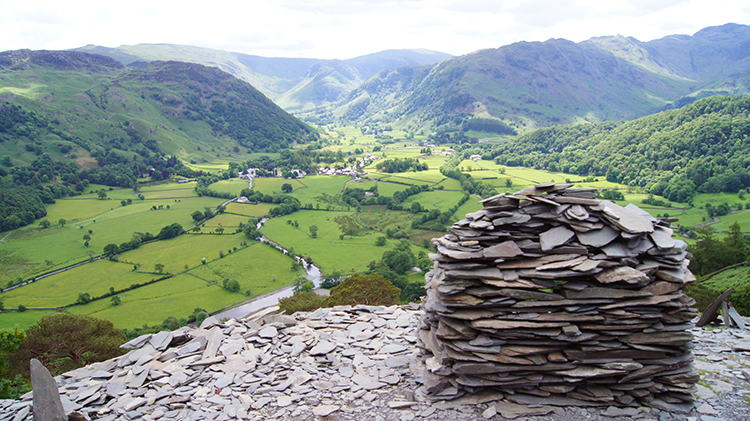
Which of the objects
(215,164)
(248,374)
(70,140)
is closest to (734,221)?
(248,374)

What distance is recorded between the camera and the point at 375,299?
28562mm

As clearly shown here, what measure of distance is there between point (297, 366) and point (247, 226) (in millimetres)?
76637

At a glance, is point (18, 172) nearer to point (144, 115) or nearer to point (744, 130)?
point (144, 115)

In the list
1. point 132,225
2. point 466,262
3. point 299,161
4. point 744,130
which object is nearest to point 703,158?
point 744,130

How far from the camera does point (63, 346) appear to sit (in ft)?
68.6

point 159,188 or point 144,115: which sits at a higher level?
point 144,115

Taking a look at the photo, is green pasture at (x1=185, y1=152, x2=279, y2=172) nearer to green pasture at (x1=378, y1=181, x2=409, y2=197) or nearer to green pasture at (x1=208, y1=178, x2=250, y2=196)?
green pasture at (x1=208, y1=178, x2=250, y2=196)

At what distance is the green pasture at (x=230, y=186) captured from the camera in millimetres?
126000

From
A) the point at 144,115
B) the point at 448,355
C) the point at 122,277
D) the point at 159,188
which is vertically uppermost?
the point at 144,115

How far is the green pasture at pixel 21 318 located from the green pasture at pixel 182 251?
17077 mm

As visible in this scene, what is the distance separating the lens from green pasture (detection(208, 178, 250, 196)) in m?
126

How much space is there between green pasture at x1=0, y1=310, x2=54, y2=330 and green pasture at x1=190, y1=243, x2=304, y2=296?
21.8 metres

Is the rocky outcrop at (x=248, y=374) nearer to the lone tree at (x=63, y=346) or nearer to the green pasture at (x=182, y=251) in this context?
the lone tree at (x=63, y=346)

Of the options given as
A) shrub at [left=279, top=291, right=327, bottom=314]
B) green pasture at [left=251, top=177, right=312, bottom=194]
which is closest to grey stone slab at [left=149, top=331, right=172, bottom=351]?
shrub at [left=279, top=291, right=327, bottom=314]
